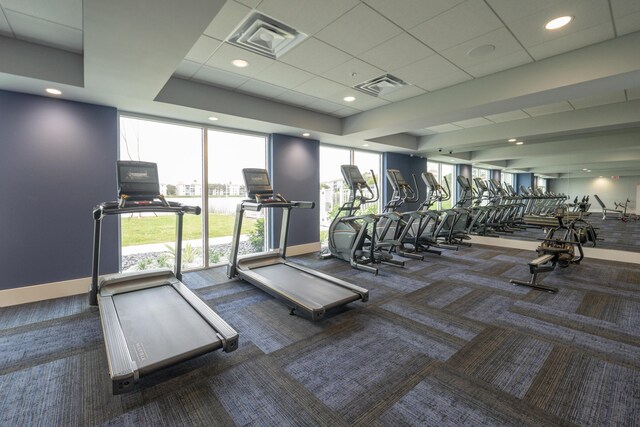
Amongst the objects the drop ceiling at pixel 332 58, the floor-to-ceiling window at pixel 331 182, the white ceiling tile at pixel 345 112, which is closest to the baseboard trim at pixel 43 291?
the drop ceiling at pixel 332 58

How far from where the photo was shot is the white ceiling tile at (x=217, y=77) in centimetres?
381

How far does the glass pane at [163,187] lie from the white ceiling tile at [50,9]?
1.98m

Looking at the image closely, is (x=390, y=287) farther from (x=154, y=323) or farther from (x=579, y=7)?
(x=579, y=7)

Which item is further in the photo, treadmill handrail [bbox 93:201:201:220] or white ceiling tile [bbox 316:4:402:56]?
treadmill handrail [bbox 93:201:201:220]

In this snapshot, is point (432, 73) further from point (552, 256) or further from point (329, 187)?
point (329, 187)

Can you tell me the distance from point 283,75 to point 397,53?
5.00ft

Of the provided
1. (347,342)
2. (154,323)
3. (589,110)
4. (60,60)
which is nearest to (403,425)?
(347,342)

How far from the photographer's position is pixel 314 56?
3.41 m

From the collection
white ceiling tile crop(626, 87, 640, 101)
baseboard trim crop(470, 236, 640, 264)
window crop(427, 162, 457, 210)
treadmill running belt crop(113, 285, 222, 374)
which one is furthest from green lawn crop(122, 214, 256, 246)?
window crop(427, 162, 457, 210)

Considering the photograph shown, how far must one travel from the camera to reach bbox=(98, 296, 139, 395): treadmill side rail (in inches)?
70.4

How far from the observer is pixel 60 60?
126 inches

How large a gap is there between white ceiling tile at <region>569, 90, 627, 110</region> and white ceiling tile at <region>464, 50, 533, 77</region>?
209 centimetres

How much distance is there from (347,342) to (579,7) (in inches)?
141

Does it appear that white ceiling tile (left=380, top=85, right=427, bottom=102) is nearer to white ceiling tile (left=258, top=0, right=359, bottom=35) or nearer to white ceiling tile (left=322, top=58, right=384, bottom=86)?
white ceiling tile (left=322, top=58, right=384, bottom=86)
